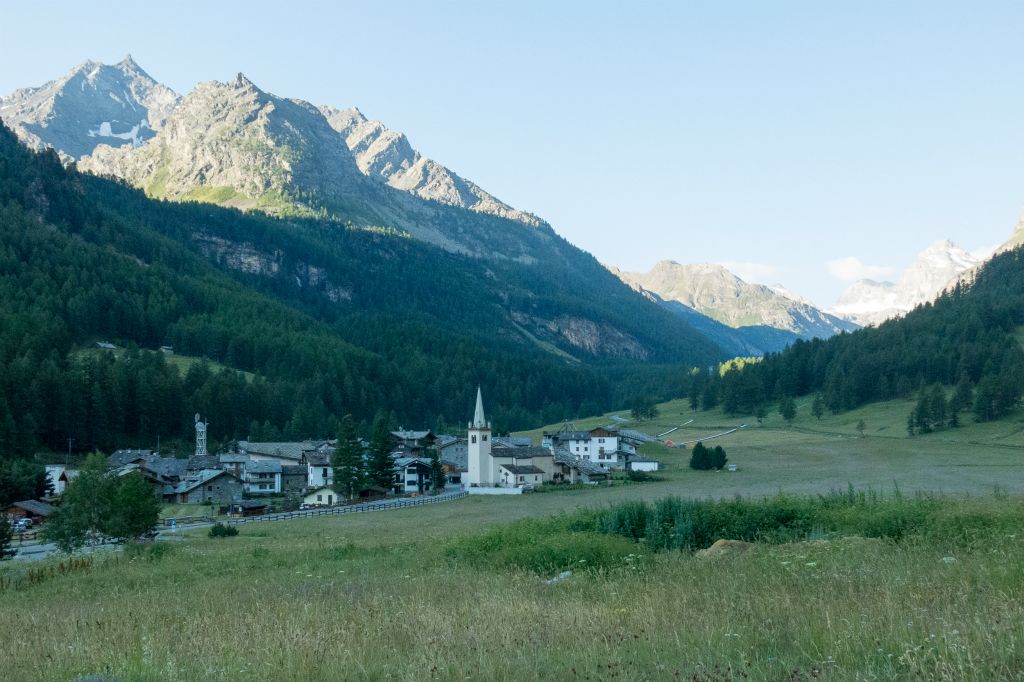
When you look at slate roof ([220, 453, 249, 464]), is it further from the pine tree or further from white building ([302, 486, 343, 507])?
the pine tree

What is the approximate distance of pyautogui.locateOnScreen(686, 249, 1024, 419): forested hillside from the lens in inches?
4924

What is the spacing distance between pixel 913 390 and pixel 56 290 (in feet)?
582

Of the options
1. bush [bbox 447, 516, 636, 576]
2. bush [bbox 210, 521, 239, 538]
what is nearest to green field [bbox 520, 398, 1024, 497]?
bush [bbox 447, 516, 636, 576]

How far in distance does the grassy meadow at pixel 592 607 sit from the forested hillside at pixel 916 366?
377ft

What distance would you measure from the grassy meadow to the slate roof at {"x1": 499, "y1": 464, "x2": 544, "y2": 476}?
236 feet

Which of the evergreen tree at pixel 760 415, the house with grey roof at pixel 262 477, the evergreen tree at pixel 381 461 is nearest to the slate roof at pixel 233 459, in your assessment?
the house with grey roof at pixel 262 477

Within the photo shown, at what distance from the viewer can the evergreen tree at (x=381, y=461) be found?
93.6 m

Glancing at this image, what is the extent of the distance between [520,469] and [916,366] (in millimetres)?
96422

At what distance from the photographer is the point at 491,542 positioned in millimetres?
22969

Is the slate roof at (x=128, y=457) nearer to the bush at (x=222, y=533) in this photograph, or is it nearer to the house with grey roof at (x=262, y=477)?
the house with grey roof at (x=262, y=477)

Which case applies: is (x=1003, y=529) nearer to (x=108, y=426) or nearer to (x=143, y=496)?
(x=143, y=496)

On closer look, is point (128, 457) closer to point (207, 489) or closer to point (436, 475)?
point (207, 489)

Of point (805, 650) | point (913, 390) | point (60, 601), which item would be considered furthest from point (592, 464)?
point (805, 650)

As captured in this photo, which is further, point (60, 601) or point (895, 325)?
point (895, 325)
